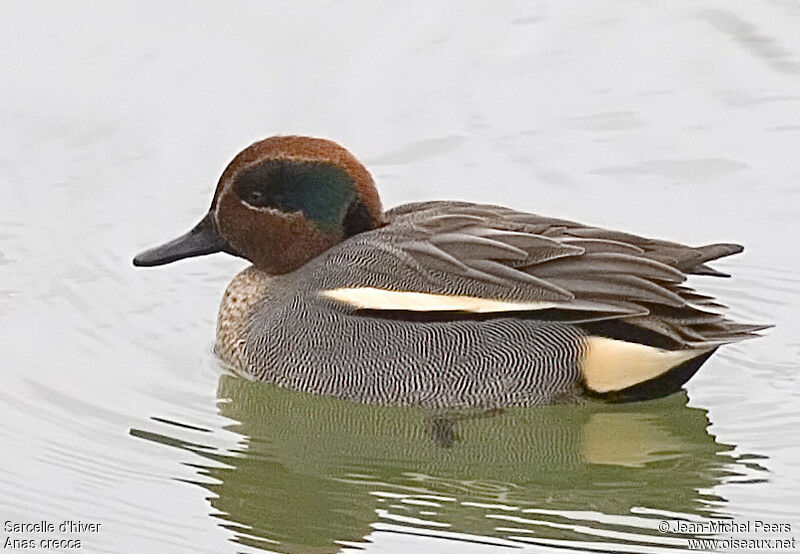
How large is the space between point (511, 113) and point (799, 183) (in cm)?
180

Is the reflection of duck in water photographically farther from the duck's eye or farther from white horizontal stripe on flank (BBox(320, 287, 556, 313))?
the duck's eye

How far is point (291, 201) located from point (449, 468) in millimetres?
1424

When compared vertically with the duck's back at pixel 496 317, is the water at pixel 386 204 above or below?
below

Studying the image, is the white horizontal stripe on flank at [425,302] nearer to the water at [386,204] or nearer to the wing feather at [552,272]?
the wing feather at [552,272]

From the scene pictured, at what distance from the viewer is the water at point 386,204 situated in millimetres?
7062

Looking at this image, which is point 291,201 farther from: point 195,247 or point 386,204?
point 386,204

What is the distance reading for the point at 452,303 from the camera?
24.7ft

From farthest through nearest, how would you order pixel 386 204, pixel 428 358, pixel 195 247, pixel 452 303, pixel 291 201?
pixel 386 204, pixel 195 247, pixel 291 201, pixel 428 358, pixel 452 303

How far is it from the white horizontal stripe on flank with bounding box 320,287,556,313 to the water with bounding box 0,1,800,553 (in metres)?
0.46

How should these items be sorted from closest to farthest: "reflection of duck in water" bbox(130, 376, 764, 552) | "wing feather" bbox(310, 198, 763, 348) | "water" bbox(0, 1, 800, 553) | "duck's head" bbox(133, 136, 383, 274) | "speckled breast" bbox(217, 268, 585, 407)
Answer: "reflection of duck in water" bbox(130, 376, 764, 552) < "water" bbox(0, 1, 800, 553) < "wing feather" bbox(310, 198, 763, 348) < "speckled breast" bbox(217, 268, 585, 407) < "duck's head" bbox(133, 136, 383, 274)

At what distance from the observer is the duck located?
7.51m

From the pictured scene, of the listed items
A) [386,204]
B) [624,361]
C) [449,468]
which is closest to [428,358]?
[449,468]

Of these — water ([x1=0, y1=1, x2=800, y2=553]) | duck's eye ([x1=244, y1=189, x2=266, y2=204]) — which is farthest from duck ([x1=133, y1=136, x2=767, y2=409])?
water ([x1=0, y1=1, x2=800, y2=553])

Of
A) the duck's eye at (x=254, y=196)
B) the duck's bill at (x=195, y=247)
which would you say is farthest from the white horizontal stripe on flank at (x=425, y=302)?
the duck's bill at (x=195, y=247)
